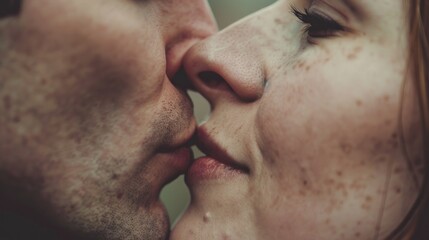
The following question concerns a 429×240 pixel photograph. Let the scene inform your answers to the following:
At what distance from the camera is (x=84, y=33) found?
2.97 ft

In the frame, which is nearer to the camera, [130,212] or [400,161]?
[400,161]

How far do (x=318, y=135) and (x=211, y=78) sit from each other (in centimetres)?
30

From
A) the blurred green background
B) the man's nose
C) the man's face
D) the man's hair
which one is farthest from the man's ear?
the blurred green background

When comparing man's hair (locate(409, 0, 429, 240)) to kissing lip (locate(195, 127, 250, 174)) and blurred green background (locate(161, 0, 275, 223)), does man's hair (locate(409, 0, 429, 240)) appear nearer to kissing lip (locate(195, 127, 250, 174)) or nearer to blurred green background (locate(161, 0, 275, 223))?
kissing lip (locate(195, 127, 250, 174))

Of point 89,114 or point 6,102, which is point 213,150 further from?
point 6,102

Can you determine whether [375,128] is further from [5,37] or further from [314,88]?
[5,37]

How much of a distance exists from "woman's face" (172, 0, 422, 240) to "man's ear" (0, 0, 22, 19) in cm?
39

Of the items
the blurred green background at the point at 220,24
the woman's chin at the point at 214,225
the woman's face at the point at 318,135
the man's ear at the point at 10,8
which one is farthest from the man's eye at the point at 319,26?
the blurred green background at the point at 220,24

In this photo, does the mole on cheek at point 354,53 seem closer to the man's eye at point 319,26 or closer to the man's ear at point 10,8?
the man's eye at point 319,26

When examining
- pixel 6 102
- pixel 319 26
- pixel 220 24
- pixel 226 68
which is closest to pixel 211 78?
pixel 226 68

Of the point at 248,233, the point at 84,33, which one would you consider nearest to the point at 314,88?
the point at 248,233

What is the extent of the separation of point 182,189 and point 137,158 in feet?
7.89

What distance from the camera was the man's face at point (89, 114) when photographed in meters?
0.89

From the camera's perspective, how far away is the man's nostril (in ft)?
3.63
